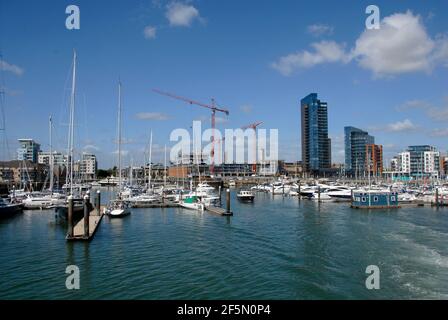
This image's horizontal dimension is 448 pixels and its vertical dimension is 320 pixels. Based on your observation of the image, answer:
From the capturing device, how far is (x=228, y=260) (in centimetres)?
2527

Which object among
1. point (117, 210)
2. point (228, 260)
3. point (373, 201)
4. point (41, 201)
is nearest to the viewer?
point (228, 260)

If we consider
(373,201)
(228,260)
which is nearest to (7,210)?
(228,260)

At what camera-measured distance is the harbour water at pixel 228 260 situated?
19219mm

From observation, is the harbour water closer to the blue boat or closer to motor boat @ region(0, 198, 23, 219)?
motor boat @ region(0, 198, 23, 219)

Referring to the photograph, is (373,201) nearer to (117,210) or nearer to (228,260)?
(117,210)

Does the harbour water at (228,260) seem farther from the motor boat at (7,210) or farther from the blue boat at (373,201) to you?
the blue boat at (373,201)

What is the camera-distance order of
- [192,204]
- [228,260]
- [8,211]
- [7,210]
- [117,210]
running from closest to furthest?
[228,260] → [117,210] → [7,210] → [8,211] → [192,204]

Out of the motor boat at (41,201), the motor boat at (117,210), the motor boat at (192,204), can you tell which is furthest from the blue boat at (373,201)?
the motor boat at (41,201)

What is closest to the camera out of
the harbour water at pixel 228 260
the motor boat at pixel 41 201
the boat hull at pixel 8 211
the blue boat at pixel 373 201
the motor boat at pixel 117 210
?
the harbour water at pixel 228 260

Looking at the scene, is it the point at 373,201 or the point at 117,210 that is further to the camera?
the point at 373,201

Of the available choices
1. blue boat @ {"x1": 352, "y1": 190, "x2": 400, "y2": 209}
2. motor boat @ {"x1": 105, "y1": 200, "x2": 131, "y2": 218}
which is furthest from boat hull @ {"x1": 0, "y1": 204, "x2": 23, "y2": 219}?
blue boat @ {"x1": 352, "y1": 190, "x2": 400, "y2": 209}

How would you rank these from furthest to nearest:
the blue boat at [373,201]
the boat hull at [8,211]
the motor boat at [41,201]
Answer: the blue boat at [373,201] → the motor boat at [41,201] → the boat hull at [8,211]

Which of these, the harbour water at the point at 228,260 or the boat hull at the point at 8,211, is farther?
the boat hull at the point at 8,211
